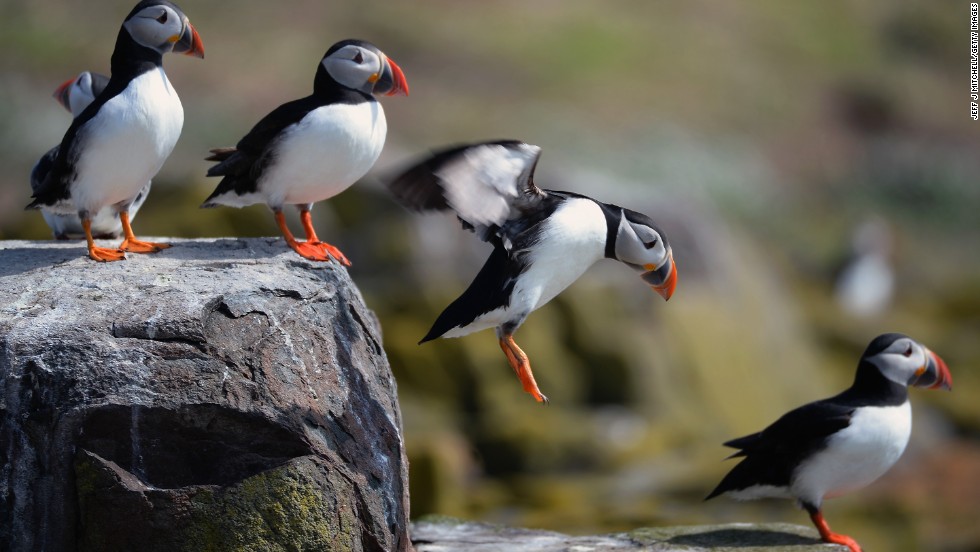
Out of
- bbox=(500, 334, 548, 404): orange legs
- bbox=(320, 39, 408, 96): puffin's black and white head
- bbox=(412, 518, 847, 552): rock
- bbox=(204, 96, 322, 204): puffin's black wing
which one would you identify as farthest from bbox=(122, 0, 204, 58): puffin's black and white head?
bbox=(412, 518, 847, 552): rock

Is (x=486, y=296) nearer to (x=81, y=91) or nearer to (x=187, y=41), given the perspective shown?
(x=187, y=41)

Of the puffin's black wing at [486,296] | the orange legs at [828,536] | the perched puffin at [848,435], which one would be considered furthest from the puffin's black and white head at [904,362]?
the puffin's black wing at [486,296]

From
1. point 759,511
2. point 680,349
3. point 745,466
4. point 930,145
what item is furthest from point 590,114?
point 745,466

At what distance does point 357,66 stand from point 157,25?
85cm

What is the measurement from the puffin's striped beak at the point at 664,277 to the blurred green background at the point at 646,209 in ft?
10.2

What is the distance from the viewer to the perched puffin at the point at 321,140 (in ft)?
18.4

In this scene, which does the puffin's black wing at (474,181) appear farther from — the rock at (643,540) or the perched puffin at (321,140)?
the rock at (643,540)

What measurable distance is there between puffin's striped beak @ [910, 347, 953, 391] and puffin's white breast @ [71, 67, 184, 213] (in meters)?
3.73

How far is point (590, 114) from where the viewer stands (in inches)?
939

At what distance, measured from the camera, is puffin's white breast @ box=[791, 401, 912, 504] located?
6.47m

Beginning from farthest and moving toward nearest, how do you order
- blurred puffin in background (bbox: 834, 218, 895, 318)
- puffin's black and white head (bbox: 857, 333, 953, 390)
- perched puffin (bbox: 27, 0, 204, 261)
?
blurred puffin in background (bbox: 834, 218, 895, 318)
puffin's black and white head (bbox: 857, 333, 953, 390)
perched puffin (bbox: 27, 0, 204, 261)

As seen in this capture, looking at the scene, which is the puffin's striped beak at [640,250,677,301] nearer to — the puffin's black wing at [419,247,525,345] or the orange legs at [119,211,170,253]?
the puffin's black wing at [419,247,525,345]

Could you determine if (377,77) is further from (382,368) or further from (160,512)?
(160,512)

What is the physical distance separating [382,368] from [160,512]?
122 cm
